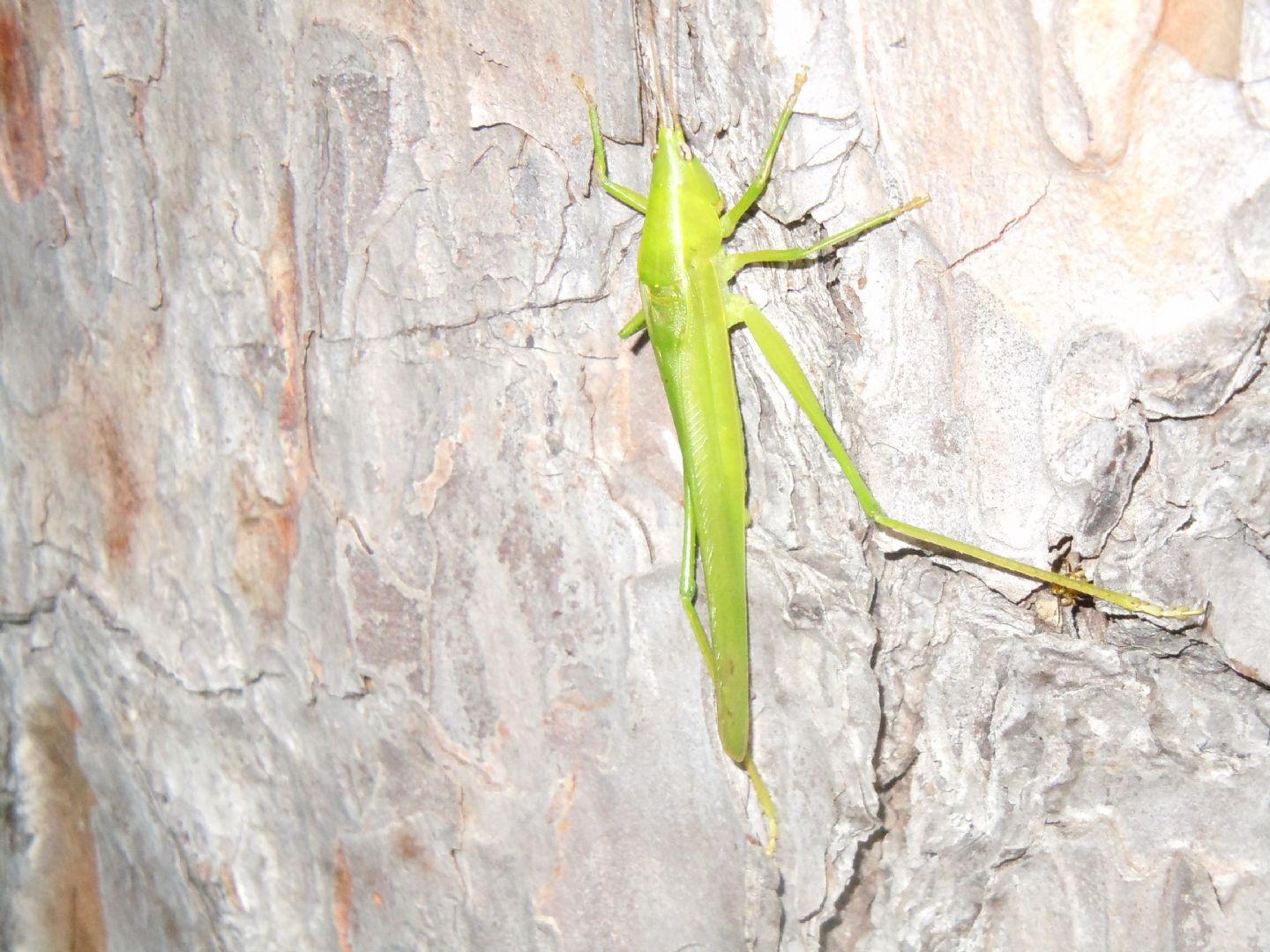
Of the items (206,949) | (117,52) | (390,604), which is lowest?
(206,949)

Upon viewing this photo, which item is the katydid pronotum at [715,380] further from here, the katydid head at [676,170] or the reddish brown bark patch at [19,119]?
the reddish brown bark patch at [19,119]

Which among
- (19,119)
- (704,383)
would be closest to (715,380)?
(704,383)

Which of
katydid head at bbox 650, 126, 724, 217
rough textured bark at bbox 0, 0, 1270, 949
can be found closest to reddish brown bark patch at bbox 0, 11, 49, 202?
rough textured bark at bbox 0, 0, 1270, 949

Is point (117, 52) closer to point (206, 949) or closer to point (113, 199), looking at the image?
point (113, 199)

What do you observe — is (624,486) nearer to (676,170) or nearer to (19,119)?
(676,170)

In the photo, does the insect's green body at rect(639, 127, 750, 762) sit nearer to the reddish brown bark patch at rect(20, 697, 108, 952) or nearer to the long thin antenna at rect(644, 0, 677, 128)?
the long thin antenna at rect(644, 0, 677, 128)

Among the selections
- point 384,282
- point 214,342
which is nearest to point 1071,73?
point 384,282
